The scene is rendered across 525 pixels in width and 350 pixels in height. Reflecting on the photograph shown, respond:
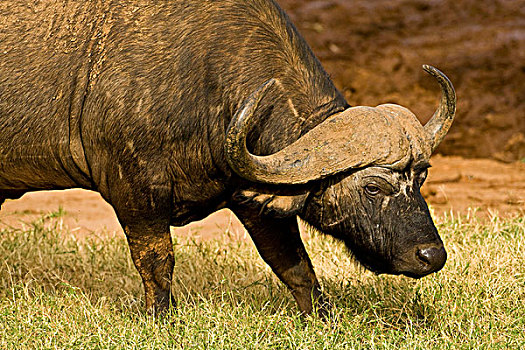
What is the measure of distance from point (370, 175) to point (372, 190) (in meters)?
0.09

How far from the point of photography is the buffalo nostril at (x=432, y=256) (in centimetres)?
371

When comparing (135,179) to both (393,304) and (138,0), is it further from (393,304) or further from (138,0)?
(393,304)

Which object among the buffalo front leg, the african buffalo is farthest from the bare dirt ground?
the african buffalo

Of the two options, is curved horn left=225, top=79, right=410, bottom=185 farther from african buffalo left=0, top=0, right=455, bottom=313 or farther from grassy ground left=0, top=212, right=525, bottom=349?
grassy ground left=0, top=212, right=525, bottom=349

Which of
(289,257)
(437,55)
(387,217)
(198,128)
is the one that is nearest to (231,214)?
(289,257)

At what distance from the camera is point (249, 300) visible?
192 inches

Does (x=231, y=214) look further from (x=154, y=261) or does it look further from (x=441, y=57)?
(x=441, y=57)

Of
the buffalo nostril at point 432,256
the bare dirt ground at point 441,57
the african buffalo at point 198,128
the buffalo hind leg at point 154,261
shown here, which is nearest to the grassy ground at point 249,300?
the buffalo hind leg at point 154,261

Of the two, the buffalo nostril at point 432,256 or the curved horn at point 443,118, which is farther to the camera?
the curved horn at point 443,118

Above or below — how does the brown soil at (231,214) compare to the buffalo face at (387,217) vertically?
below

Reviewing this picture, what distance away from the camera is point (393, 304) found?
4668 millimetres

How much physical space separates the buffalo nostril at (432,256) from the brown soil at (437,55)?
23.0 ft

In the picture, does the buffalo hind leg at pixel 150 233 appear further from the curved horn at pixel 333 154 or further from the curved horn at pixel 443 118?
the curved horn at pixel 443 118

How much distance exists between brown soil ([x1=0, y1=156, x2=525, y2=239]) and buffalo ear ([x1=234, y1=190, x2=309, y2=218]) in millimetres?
2281
